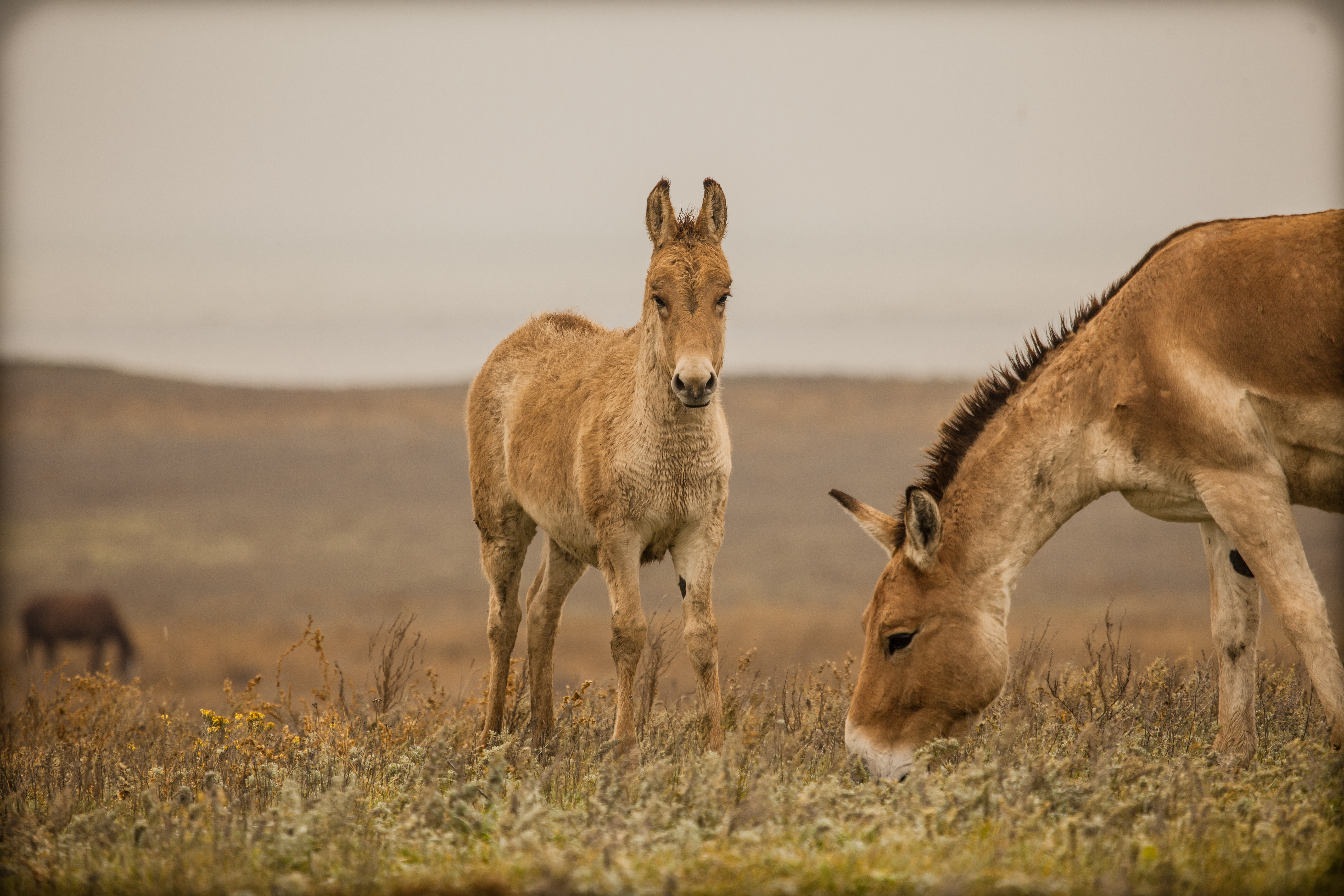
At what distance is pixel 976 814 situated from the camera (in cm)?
480

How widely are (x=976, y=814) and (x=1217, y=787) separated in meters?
1.29

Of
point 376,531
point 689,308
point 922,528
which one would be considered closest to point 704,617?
point 922,528

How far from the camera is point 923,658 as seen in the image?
19.7 ft

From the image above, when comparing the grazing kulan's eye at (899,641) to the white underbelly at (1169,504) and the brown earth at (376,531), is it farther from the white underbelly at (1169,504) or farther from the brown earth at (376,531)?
the brown earth at (376,531)

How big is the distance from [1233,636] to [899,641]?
1.95 metres

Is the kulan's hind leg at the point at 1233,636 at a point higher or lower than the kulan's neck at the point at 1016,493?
lower

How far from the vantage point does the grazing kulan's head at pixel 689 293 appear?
19.8 ft

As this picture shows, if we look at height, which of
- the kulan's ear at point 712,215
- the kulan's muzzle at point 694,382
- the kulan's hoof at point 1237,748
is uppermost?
the kulan's ear at point 712,215

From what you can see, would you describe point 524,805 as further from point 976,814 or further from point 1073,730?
point 1073,730

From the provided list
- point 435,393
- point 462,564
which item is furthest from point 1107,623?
point 435,393

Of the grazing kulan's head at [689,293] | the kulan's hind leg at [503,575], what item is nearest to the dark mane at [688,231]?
the grazing kulan's head at [689,293]

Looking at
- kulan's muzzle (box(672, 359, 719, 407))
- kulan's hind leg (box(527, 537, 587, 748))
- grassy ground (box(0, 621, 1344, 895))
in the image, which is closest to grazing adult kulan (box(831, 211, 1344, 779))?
grassy ground (box(0, 621, 1344, 895))

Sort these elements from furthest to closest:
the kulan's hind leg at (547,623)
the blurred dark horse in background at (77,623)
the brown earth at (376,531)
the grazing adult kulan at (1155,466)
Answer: the brown earth at (376,531) < the blurred dark horse in background at (77,623) < the kulan's hind leg at (547,623) < the grazing adult kulan at (1155,466)

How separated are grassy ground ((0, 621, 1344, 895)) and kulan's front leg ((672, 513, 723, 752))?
0.63 feet
